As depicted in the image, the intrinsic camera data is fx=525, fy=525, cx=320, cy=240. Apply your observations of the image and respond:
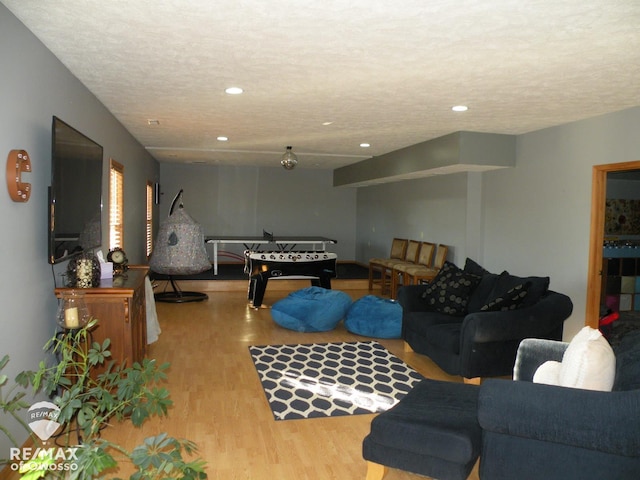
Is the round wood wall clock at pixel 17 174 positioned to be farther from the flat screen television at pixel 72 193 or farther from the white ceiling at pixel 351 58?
the white ceiling at pixel 351 58

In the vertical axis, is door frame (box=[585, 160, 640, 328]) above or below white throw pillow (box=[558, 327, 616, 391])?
above

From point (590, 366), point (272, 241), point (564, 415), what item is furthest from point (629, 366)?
point (272, 241)

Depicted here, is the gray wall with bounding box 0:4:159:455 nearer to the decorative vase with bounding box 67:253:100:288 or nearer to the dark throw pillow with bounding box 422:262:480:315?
the decorative vase with bounding box 67:253:100:288

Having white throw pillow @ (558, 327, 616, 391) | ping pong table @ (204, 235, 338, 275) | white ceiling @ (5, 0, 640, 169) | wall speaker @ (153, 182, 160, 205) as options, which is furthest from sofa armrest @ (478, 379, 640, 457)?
wall speaker @ (153, 182, 160, 205)

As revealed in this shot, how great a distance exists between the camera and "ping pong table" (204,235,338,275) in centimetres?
888

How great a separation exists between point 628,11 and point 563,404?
5.96 ft

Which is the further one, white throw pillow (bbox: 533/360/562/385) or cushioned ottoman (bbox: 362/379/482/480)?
white throw pillow (bbox: 533/360/562/385)

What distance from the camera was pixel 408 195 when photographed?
8.96 meters

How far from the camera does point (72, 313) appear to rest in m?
2.87

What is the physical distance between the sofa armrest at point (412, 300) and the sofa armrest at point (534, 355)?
2048 mm

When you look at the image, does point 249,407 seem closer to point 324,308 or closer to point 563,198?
point 324,308

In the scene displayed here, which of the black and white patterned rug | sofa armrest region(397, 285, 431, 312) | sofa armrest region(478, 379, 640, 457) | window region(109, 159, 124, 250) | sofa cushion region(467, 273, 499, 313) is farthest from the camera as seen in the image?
window region(109, 159, 124, 250)

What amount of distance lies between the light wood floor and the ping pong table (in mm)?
3204

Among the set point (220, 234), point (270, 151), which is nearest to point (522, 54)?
point (270, 151)
